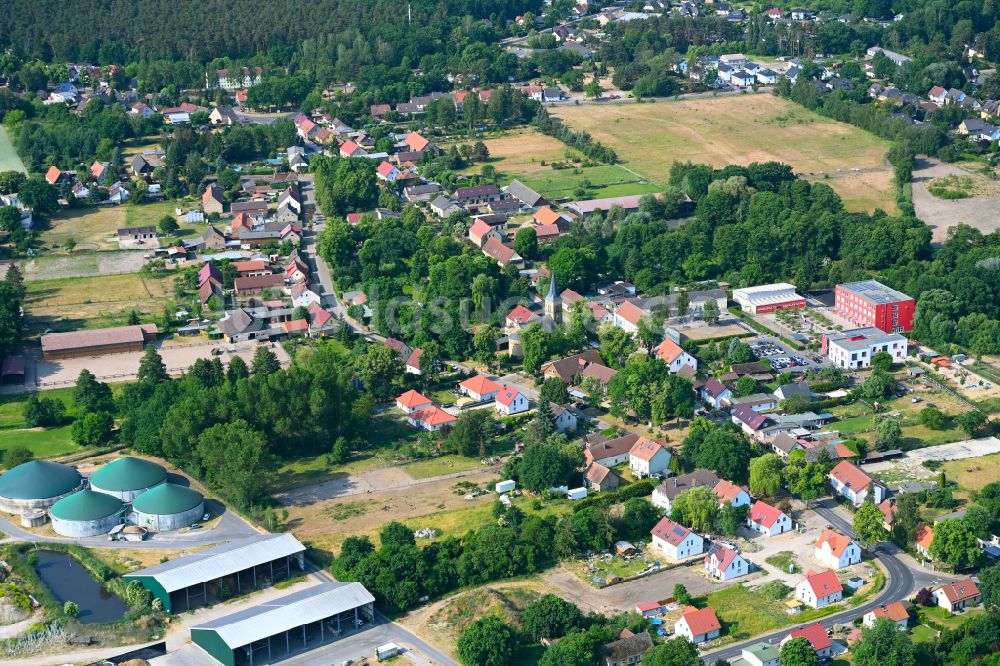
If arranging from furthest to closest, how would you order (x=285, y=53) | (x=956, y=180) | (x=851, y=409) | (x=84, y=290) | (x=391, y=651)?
(x=285, y=53) → (x=956, y=180) → (x=84, y=290) → (x=851, y=409) → (x=391, y=651)

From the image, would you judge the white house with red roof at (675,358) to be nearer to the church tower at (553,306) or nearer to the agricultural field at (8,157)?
the church tower at (553,306)

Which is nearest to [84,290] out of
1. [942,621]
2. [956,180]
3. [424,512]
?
[424,512]

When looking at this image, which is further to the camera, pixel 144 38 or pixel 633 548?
pixel 144 38

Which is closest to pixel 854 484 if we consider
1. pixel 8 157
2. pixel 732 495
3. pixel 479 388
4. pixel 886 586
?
pixel 732 495

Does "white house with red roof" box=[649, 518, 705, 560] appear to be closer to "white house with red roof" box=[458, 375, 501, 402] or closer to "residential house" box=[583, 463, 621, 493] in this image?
"residential house" box=[583, 463, 621, 493]

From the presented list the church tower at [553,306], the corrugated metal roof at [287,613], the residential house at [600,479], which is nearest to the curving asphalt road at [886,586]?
the residential house at [600,479]

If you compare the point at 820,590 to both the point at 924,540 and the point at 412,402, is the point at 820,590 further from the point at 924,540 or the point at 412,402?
the point at 412,402

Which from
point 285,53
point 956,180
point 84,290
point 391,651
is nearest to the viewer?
point 391,651

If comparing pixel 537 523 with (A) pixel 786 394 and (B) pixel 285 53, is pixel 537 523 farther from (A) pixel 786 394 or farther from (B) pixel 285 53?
(B) pixel 285 53
